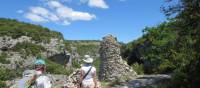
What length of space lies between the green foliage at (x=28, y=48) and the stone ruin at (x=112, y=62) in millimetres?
88682

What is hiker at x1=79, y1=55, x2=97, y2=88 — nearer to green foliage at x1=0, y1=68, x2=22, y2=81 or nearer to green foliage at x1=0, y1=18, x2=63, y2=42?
green foliage at x1=0, y1=68, x2=22, y2=81

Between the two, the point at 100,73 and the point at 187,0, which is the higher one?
the point at 187,0

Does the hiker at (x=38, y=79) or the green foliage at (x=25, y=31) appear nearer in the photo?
the hiker at (x=38, y=79)

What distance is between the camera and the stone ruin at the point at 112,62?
106 ft

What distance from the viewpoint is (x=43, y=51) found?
126812 mm

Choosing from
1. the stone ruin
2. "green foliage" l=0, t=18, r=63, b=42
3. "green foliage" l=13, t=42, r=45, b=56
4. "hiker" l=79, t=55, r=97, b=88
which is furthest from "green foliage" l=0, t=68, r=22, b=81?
"green foliage" l=0, t=18, r=63, b=42

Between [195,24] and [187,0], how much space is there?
121 centimetres

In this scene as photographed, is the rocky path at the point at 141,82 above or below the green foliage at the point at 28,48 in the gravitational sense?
below

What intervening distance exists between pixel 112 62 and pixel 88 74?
17609 mm

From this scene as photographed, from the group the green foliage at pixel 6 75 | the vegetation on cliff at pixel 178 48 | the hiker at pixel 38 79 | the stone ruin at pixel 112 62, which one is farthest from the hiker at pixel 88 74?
the stone ruin at pixel 112 62

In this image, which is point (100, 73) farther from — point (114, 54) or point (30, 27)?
point (30, 27)

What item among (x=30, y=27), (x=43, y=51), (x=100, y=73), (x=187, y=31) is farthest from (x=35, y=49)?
(x=187, y=31)

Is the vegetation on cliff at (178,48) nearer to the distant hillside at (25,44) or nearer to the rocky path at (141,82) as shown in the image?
the rocky path at (141,82)

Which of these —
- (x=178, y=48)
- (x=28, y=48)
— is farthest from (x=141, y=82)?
(x=28, y=48)
